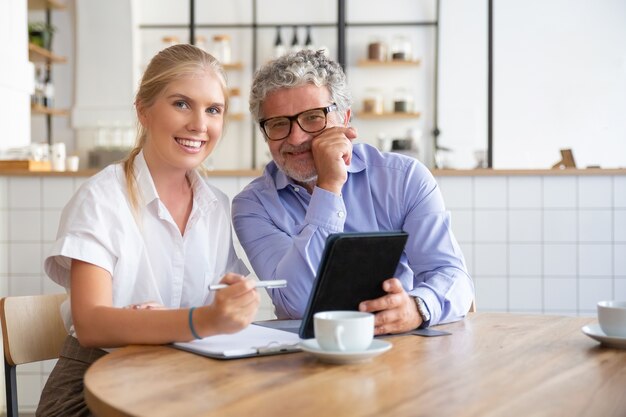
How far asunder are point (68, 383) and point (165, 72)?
630 mm

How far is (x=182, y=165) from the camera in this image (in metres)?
1.53

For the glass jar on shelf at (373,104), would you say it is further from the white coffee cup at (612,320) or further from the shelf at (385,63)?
the white coffee cup at (612,320)

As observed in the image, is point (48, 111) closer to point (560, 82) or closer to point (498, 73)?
point (498, 73)

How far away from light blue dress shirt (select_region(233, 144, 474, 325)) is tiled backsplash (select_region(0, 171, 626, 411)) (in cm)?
143

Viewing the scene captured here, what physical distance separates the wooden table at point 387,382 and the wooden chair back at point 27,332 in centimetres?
52

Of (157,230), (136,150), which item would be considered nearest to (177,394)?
(157,230)

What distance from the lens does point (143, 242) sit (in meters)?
1.45

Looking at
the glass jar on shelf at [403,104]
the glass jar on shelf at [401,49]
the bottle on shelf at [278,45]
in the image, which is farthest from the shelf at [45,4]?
the glass jar on shelf at [403,104]

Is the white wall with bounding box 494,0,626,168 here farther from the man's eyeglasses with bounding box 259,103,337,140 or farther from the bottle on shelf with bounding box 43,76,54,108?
the man's eyeglasses with bounding box 259,103,337,140

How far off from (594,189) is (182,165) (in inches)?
88.4

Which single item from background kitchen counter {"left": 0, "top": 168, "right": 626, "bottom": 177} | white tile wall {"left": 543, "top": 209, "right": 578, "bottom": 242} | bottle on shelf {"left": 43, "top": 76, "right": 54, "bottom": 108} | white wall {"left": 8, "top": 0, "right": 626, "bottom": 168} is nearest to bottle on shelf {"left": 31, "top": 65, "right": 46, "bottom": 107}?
bottle on shelf {"left": 43, "top": 76, "right": 54, "bottom": 108}

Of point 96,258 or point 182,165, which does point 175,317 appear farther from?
point 182,165

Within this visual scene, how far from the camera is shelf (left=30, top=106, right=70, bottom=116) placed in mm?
6148

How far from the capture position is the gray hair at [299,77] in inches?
67.6
